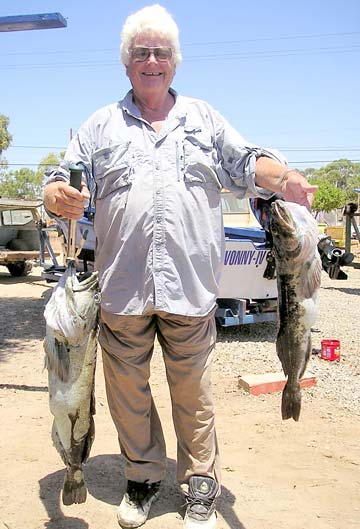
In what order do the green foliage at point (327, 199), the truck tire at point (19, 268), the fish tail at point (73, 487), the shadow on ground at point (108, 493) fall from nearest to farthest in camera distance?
the fish tail at point (73, 487)
the shadow on ground at point (108, 493)
the truck tire at point (19, 268)
the green foliage at point (327, 199)

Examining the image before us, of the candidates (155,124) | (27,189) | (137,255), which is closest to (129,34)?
(155,124)

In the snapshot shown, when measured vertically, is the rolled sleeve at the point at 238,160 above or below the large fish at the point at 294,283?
→ above

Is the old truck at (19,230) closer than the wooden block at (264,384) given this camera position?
No

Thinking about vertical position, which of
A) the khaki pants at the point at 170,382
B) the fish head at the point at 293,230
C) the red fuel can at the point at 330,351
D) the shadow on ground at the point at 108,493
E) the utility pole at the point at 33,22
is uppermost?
the utility pole at the point at 33,22

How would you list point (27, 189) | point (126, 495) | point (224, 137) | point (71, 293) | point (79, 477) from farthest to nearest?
point (27, 189) → point (126, 495) → point (224, 137) → point (79, 477) → point (71, 293)

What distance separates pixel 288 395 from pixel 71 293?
1178 mm

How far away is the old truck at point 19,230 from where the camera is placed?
14.9 meters

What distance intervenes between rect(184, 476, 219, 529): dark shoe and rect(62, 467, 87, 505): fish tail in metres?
0.62

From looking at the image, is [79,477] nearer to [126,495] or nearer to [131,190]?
[126,495]

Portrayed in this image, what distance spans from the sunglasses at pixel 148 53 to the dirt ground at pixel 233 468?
2.01 m

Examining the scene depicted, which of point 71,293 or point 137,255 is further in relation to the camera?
point 137,255

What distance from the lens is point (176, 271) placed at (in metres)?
2.78

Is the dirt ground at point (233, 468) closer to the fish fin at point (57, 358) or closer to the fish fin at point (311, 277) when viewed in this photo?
the fish fin at point (57, 358)

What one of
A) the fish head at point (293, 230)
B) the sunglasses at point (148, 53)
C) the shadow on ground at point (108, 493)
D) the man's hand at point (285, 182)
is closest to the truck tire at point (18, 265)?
the shadow on ground at point (108, 493)
